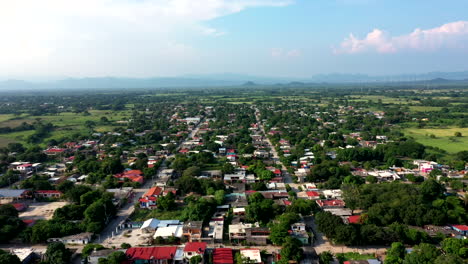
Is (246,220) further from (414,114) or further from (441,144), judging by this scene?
(414,114)

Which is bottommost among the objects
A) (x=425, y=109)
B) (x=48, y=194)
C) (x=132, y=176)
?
(x=48, y=194)

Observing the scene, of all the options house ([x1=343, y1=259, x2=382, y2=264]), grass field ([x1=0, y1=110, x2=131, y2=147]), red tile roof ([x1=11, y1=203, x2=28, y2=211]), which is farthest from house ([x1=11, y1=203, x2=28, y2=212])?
grass field ([x1=0, y1=110, x2=131, y2=147])

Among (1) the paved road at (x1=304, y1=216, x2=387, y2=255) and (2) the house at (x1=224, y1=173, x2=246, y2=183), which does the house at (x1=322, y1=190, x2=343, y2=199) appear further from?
(2) the house at (x1=224, y1=173, x2=246, y2=183)

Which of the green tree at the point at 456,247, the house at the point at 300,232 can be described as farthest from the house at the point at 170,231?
the green tree at the point at 456,247

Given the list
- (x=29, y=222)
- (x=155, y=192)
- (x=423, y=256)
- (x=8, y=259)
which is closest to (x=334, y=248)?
(x=423, y=256)

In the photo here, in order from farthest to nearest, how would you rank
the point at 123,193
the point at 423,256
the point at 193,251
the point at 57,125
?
the point at 57,125
the point at 123,193
the point at 193,251
the point at 423,256

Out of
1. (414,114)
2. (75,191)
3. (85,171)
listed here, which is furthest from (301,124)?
(75,191)

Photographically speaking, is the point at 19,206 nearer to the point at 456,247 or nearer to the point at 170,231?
the point at 170,231

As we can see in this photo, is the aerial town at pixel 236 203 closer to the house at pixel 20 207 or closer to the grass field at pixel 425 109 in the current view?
the house at pixel 20 207
